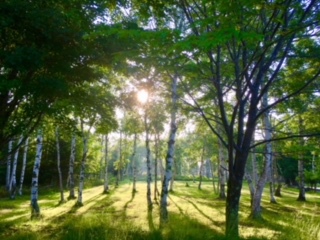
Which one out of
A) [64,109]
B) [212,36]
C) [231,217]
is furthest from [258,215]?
[212,36]

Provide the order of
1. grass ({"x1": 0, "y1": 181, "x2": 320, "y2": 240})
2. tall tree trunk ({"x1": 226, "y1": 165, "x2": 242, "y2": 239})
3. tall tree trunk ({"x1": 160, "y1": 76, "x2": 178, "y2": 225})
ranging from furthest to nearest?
tall tree trunk ({"x1": 160, "y1": 76, "x2": 178, "y2": 225}) → tall tree trunk ({"x1": 226, "y1": 165, "x2": 242, "y2": 239}) → grass ({"x1": 0, "y1": 181, "x2": 320, "y2": 240})

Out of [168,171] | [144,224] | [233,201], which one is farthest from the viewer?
[168,171]

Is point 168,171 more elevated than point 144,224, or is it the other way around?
point 168,171

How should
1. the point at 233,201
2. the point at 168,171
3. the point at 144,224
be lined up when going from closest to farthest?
the point at 233,201 < the point at 144,224 < the point at 168,171

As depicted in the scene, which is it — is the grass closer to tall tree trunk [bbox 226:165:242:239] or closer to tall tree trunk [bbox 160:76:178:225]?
tall tree trunk [bbox 226:165:242:239]

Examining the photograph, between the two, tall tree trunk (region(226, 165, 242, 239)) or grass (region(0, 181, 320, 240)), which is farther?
tall tree trunk (region(226, 165, 242, 239))

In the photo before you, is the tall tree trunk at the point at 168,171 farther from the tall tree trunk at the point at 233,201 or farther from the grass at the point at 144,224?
the tall tree trunk at the point at 233,201

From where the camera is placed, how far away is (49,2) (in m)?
8.19

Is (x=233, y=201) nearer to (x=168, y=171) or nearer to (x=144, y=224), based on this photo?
(x=144, y=224)

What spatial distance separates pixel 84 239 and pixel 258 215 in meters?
10.9

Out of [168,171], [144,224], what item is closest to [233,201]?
[144,224]

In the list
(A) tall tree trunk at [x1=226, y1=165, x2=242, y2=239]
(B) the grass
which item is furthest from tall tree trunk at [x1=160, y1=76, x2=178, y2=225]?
(A) tall tree trunk at [x1=226, y1=165, x2=242, y2=239]

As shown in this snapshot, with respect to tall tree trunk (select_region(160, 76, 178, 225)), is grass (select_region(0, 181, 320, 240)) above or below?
below

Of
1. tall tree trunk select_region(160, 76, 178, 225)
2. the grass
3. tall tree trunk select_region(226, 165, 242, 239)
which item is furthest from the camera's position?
tall tree trunk select_region(160, 76, 178, 225)
